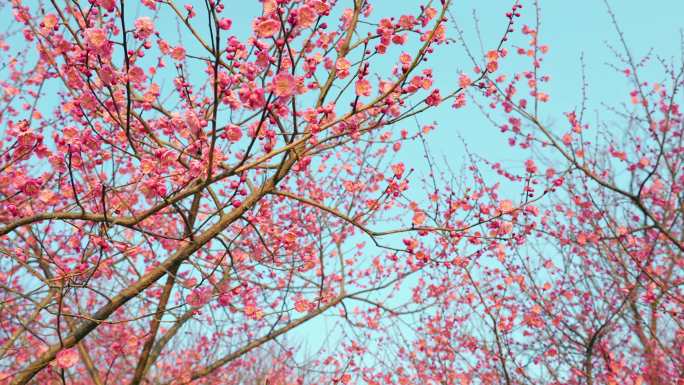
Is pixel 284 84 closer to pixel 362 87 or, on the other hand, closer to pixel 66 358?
pixel 362 87

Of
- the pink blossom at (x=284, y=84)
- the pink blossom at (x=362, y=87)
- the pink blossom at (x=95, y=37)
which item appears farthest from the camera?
the pink blossom at (x=362, y=87)

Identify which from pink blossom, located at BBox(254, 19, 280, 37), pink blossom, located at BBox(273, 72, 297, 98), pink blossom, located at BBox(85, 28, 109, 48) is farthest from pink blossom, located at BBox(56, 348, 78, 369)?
pink blossom, located at BBox(254, 19, 280, 37)

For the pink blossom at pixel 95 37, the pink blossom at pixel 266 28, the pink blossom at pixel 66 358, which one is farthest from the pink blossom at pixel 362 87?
the pink blossom at pixel 66 358

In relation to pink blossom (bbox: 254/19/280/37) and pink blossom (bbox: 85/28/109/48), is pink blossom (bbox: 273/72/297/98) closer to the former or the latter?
pink blossom (bbox: 254/19/280/37)

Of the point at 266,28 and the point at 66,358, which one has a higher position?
the point at 266,28

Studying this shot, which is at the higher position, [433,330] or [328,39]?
[328,39]

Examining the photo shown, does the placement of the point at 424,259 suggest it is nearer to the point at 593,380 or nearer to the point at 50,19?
the point at 50,19

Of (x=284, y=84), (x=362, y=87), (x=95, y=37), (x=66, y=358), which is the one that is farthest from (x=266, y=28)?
(x=66, y=358)

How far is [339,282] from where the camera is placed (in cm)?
752

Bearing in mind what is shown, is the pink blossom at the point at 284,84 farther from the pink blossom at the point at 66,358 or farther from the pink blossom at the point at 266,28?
the pink blossom at the point at 66,358

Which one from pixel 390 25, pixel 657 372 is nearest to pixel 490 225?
pixel 390 25

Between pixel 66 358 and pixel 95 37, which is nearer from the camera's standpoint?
pixel 95 37

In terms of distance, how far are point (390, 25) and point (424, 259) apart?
1.68 m

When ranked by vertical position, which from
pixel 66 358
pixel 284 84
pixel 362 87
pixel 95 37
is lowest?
pixel 66 358
